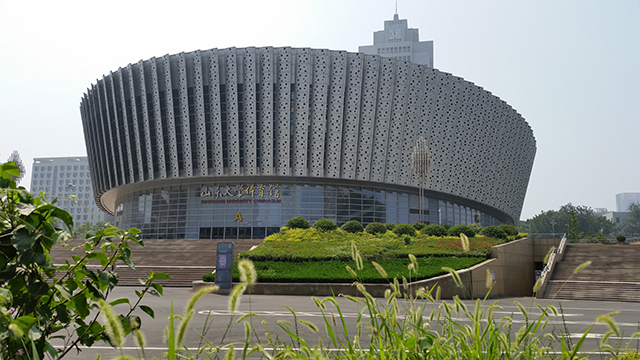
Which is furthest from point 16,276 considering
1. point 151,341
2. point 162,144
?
point 162,144

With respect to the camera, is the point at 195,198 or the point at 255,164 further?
the point at 195,198

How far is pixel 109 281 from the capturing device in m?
2.37

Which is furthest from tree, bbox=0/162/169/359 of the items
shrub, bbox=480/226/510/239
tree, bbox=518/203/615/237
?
tree, bbox=518/203/615/237

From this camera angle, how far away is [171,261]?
26.6 m

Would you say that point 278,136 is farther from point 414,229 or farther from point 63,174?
point 63,174

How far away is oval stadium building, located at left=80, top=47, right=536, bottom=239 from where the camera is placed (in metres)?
41.9

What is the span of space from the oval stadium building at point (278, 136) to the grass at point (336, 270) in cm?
2112

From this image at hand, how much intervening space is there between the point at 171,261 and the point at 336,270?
11.0 metres

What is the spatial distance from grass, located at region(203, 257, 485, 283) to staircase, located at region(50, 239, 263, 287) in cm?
275

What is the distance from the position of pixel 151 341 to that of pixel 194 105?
3733 centimetres

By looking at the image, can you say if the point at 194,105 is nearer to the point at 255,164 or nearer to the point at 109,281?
the point at 255,164

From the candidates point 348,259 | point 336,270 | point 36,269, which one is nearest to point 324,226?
point 348,259

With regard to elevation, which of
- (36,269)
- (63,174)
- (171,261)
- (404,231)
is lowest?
(171,261)

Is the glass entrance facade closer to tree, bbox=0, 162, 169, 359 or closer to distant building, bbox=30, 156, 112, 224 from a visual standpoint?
tree, bbox=0, 162, 169, 359
